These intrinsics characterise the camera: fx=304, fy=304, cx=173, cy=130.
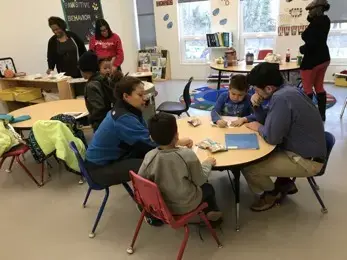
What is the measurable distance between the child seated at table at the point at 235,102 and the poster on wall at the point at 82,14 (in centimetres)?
444

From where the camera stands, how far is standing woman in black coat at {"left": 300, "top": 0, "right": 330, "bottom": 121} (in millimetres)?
3660

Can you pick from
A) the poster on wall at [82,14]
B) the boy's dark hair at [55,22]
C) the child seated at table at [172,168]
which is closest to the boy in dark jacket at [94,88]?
the child seated at table at [172,168]

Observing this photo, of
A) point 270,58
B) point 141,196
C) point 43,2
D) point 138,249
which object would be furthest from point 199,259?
point 43,2

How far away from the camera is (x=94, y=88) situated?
2.71 m

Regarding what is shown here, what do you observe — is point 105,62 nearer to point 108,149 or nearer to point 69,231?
point 108,149

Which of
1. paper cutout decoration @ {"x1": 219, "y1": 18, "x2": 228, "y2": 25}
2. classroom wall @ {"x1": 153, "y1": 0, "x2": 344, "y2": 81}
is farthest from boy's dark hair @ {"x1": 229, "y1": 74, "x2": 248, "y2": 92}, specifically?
paper cutout decoration @ {"x1": 219, "y1": 18, "x2": 228, "y2": 25}

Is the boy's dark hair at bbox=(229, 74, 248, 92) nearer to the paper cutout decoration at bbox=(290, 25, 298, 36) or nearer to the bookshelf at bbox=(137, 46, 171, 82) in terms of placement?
the paper cutout decoration at bbox=(290, 25, 298, 36)

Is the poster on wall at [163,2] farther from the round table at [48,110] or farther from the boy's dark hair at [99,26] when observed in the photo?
the round table at [48,110]

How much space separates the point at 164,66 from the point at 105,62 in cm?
456

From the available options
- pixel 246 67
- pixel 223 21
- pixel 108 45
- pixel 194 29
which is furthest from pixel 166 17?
pixel 246 67

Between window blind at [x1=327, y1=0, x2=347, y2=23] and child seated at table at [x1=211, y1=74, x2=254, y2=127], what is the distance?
Result: 434 centimetres

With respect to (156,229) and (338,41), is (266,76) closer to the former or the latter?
(156,229)

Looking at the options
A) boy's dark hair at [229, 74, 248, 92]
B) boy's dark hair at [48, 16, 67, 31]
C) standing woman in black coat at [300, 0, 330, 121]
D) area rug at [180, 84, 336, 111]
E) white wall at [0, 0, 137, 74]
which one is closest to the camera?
boy's dark hair at [229, 74, 248, 92]

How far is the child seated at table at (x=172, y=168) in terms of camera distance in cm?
160
